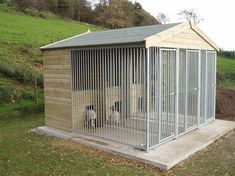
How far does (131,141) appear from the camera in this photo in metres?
7.24

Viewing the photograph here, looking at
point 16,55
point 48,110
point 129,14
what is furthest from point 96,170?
point 129,14

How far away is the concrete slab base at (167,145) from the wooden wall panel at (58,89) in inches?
12.7

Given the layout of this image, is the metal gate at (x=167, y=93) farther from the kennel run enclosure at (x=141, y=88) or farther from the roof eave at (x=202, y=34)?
the roof eave at (x=202, y=34)

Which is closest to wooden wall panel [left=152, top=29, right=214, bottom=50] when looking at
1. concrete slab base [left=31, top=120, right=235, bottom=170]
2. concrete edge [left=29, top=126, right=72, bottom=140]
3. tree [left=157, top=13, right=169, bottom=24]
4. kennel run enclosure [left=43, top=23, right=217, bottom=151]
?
kennel run enclosure [left=43, top=23, right=217, bottom=151]

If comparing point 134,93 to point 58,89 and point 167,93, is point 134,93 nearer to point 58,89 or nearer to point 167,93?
point 167,93

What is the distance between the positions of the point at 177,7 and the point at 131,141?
45344 millimetres

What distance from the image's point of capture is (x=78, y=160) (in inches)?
257

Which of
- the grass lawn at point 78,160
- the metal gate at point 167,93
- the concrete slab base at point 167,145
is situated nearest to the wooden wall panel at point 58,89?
the concrete slab base at point 167,145

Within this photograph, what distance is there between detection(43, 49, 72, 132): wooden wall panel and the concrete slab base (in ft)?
1.06

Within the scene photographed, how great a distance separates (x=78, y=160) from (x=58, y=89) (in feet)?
9.18

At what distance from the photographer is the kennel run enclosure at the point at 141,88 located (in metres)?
6.78

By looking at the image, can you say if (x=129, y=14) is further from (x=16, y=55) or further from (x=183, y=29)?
(x=183, y=29)

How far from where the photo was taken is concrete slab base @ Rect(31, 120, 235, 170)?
20.9ft

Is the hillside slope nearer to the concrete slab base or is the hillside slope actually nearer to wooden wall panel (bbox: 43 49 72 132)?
wooden wall panel (bbox: 43 49 72 132)
